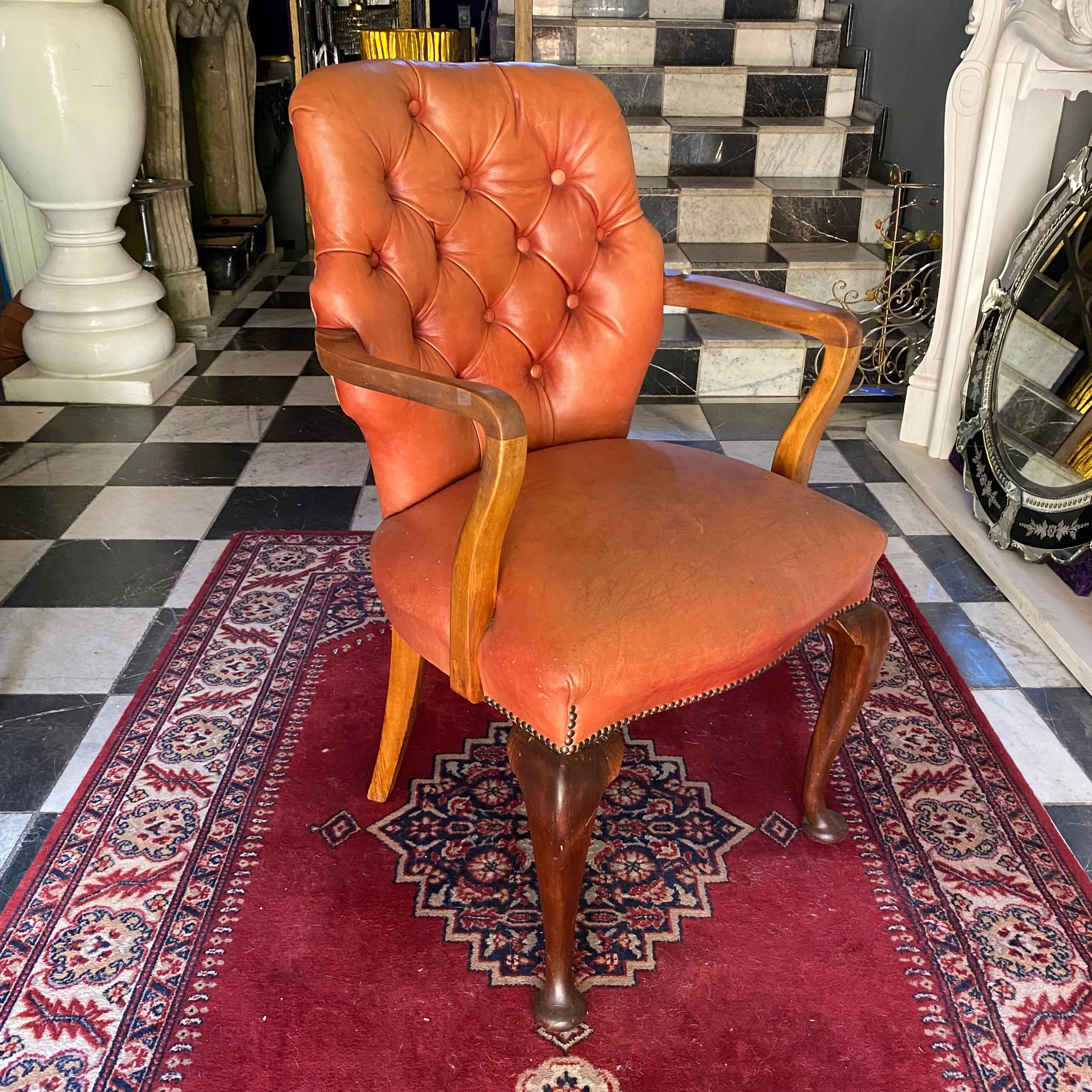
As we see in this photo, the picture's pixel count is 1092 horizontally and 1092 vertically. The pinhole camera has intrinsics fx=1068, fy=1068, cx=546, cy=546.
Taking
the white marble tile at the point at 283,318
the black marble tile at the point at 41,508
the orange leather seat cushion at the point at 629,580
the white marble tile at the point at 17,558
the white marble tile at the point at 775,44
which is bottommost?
the white marble tile at the point at 283,318

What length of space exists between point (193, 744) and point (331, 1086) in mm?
707

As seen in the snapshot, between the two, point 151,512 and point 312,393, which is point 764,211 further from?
point 151,512

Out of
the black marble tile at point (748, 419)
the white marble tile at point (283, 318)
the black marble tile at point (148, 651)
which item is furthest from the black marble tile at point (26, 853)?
the white marble tile at point (283, 318)

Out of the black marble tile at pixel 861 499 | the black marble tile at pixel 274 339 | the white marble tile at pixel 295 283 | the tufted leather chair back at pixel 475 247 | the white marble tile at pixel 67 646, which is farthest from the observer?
the white marble tile at pixel 295 283

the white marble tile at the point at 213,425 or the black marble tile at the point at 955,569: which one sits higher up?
the black marble tile at the point at 955,569

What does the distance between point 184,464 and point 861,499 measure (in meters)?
1.72

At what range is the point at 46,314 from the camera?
10.5 feet

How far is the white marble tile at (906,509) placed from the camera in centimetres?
248

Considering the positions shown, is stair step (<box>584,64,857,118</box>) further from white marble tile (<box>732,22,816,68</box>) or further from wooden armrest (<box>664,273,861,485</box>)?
wooden armrest (<box>664,273,861,485</box>)

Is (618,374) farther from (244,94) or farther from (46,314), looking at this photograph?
(244,94)

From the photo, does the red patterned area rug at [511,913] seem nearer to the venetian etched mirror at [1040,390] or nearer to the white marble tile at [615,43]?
the venetian etched mirror at [1040,390]

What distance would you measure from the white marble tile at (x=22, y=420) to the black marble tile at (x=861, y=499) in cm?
212

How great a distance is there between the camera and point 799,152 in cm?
371

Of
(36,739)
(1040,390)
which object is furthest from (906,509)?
(36,739)
